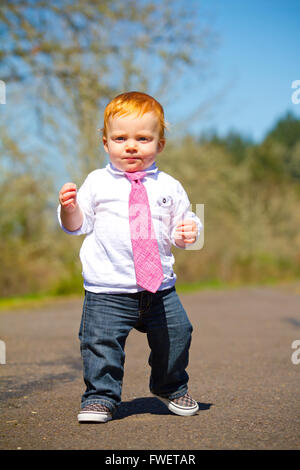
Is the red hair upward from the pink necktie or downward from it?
upward

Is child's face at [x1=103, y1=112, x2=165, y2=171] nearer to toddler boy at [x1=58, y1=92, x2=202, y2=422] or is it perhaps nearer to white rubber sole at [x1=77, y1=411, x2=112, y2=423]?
toddler boy at [x1=58, y1=92, x2=202, y2=422]

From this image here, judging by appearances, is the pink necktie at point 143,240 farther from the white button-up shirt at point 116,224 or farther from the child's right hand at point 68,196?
the child's right hand at point 68,196

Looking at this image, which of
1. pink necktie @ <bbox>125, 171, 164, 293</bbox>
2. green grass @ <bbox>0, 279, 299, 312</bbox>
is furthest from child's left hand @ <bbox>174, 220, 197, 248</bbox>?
green grass @ <bbox>0, 279, 299, 312</bbox>

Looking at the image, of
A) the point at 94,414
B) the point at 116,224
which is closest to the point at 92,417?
the point at 94,414

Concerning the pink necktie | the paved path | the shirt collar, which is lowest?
the paved path

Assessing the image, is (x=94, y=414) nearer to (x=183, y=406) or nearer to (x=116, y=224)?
(x=183, y=406)

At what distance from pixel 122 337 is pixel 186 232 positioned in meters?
0.60

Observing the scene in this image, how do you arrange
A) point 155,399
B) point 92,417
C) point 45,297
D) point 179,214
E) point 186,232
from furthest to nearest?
point 45,297, point 155,399, point 179,214, point 186,232, point 92,417

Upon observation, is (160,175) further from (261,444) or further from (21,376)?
(21,376)

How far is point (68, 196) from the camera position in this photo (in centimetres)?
309

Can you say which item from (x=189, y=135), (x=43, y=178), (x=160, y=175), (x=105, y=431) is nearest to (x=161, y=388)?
(x=105, y=431)

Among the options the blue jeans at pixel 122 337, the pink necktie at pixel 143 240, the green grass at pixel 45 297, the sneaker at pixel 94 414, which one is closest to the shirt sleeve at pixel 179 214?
the pink necktie at pixel 143 240

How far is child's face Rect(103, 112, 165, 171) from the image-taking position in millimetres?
3232

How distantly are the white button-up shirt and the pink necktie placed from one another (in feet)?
0.10
